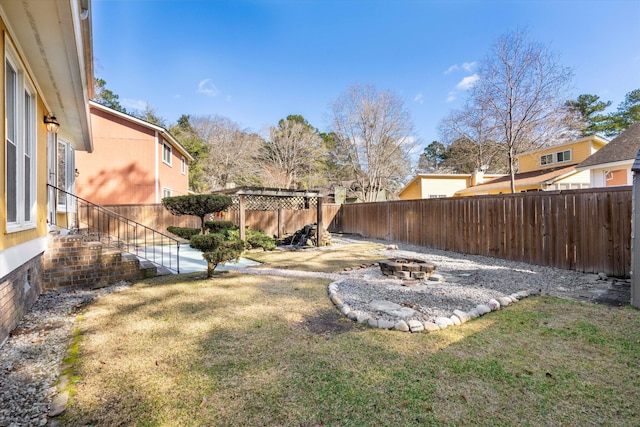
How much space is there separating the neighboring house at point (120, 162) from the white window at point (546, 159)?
72.0ft

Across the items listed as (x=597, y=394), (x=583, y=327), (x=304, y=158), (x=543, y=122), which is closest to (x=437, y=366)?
(x=597, y=394)

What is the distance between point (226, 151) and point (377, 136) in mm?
13244

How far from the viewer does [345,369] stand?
252cm

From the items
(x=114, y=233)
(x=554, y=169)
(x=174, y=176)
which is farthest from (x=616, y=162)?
(x=114, y=233)

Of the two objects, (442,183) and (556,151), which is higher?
(556,151)

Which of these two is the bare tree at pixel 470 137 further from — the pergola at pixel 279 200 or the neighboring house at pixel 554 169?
the pergola at pixel 279 200

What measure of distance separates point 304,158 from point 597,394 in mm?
27697

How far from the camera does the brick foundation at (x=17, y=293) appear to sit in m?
2.99

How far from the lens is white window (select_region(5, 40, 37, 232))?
3.36m

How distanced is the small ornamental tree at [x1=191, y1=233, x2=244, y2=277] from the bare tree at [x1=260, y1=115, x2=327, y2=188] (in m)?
22.6

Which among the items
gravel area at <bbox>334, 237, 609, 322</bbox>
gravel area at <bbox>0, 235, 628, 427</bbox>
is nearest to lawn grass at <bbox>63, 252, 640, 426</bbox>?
gravel area at <bbox>0, 235, 628, 427</bbox>

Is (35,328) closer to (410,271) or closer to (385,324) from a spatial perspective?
(385,324)

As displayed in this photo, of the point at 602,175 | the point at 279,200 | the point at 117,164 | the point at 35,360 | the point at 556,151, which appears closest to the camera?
the point at 35,360

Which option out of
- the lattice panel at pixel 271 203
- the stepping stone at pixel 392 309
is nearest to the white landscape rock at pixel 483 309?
the stepping stone at pixel 392 309
